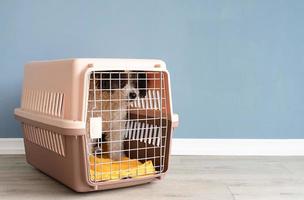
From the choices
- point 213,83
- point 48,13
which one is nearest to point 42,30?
point 48,13

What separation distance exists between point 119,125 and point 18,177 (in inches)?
20.1

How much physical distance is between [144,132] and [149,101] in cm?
16

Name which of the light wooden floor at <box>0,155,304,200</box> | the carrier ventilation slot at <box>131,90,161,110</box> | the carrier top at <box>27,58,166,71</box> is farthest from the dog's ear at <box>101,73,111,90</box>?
the light wooden floor at <box>0,155,304,200</box>

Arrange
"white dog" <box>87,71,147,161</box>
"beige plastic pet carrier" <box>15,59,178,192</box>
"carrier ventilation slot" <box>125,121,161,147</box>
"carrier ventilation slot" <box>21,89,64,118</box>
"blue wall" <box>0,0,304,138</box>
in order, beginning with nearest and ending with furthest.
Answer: "beige plastic pet carrier" <box>15,59,178,192</box> < "carrier ventilation slot" <box>21,89,64,118</box> < "white dog" <box>87,71,147,161</box> < "carrier ventilation slot" <box>125,121,161,147</box> < "blue wall" <box>0,0,304,138</box>

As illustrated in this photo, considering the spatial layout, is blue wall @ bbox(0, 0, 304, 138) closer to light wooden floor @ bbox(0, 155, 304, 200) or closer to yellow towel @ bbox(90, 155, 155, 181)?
light wooden floor @ bbox(0, 155, 304, 200)

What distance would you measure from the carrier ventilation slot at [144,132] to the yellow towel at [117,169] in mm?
117

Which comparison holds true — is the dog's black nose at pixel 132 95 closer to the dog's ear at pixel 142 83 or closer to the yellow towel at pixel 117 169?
the dog's ear at pixel 142 83

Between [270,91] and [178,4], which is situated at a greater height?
[178,4]

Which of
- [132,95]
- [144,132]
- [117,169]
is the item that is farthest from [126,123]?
[117,169]

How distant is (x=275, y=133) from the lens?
2125 mm

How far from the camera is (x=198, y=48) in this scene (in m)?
2.07

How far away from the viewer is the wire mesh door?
4.77ft

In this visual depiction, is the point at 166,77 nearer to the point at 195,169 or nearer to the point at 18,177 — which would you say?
the point at 195,169

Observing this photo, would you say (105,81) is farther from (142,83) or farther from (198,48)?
(198,48)
